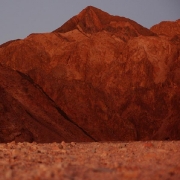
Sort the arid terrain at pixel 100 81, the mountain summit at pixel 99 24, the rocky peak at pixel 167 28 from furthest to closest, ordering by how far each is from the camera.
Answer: the rocky peak at pixel 167 28, the mountain summit at pixel 99 24, the arid terrain at pixel 100 81

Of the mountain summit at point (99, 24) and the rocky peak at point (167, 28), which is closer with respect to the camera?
the mountain summit at point (99, 24)

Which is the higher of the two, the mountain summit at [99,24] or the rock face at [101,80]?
the mountain summit at [99,24]

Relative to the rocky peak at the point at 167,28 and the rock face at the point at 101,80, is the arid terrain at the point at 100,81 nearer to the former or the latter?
the rock face at the point at 101,80

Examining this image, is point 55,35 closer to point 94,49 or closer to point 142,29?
point 94,49

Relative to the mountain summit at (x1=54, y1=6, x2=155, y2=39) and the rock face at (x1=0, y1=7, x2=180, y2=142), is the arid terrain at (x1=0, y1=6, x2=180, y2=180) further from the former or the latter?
the mountain summit at (x1=54, y1=6, x2=155, y2=39)

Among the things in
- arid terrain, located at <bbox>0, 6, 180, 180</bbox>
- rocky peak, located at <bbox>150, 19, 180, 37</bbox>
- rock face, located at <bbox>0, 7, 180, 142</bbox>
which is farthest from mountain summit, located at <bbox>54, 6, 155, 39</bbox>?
rocky peak, located at <bbox>150, 19, 180, 37</bbox>

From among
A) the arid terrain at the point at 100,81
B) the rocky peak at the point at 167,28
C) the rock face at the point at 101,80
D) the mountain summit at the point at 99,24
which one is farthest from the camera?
the rocky peak at the point at 167,28

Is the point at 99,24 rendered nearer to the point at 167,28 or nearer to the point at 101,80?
the point at 167,28

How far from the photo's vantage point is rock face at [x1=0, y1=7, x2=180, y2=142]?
52094mm

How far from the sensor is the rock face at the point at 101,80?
52.1 meters

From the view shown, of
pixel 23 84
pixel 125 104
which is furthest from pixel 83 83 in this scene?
pixel 23 84

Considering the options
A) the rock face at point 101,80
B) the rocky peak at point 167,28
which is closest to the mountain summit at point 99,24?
the rock face at point 101,80

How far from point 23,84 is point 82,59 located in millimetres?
15538

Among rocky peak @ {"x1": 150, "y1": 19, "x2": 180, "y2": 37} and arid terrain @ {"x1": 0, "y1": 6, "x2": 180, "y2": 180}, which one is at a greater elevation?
rocky peak @ {"x1": 150, "y1": 19, "x2": 180, "y2": 37}
